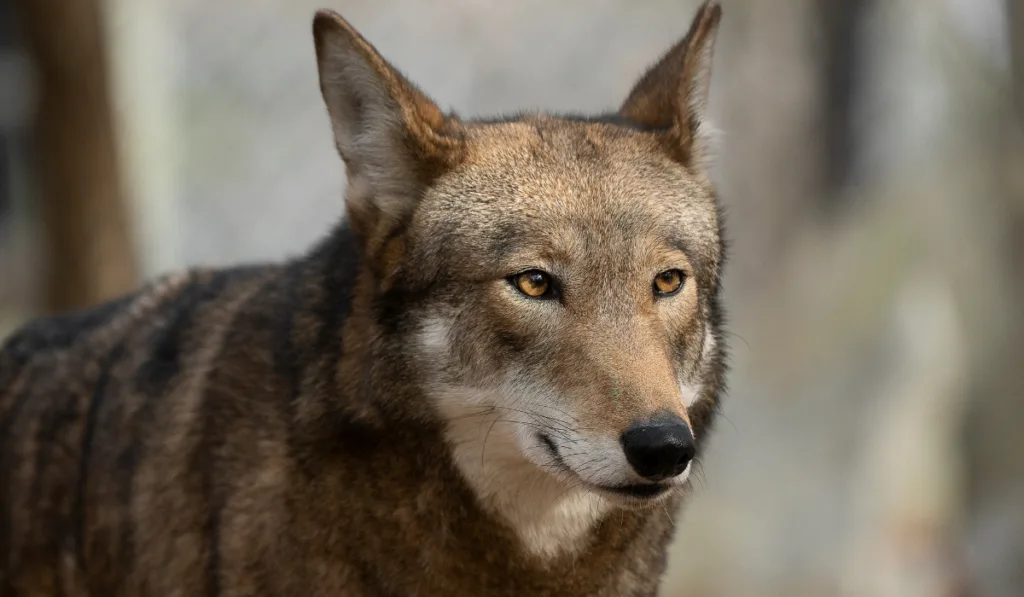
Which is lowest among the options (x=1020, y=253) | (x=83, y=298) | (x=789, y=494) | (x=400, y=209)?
(x=789, y=494)

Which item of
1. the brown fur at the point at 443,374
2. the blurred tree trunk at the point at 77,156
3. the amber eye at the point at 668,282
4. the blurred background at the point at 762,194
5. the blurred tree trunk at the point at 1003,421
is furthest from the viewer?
the blurred tree trunk at the point at 77,156

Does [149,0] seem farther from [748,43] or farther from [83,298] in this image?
[748,43]

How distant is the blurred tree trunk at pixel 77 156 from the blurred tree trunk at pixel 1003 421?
4.95 m

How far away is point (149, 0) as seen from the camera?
287 inches

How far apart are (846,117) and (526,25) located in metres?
2.02

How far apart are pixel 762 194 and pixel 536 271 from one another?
178 inches

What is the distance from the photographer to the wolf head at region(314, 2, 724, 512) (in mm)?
2871

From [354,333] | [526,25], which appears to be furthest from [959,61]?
[354,333]

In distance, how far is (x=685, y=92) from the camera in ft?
11.6

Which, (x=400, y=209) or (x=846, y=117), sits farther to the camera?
(x=846, y=117)

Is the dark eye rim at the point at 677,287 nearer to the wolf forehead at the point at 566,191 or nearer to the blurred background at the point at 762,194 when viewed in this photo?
the wolf forehead at the point at 566,191

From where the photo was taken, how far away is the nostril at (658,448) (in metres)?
2.66

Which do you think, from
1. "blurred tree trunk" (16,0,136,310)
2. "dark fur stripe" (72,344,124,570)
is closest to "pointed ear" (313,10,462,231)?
"dark fur stripe" (72,344,124,570)

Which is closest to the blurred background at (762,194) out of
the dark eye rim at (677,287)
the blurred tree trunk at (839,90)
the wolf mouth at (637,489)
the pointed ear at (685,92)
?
the blurred tree trunk at (839,90)
